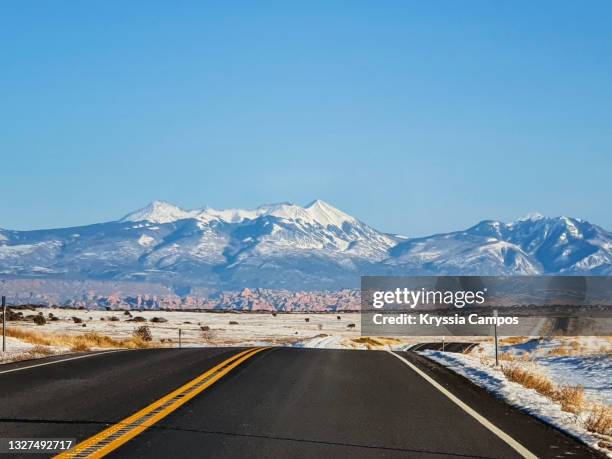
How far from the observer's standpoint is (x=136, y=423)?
10.5m

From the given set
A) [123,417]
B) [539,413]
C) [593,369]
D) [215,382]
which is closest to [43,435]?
[123,417]

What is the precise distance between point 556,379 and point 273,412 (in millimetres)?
15182

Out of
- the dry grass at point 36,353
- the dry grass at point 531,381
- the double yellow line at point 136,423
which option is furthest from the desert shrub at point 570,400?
the dry grass at point 36,353

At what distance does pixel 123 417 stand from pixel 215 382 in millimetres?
4219

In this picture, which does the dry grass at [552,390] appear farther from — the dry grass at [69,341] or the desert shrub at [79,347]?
the dry grass at [69,341]

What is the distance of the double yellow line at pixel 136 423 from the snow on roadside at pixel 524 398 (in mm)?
4877

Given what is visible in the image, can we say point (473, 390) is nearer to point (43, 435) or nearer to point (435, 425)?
point (435, 425)

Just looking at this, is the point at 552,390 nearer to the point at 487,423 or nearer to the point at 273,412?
the point at 487,423

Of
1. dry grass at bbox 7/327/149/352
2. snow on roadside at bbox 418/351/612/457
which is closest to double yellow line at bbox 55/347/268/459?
snow on roadside at bbox 418/351/612/457

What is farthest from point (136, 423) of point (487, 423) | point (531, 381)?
point (531, 381)

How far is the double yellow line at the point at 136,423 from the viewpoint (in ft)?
28.8

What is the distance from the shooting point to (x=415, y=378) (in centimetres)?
1675

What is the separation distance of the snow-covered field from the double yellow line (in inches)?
194

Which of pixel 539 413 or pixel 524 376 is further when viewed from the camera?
pixel 524 376
